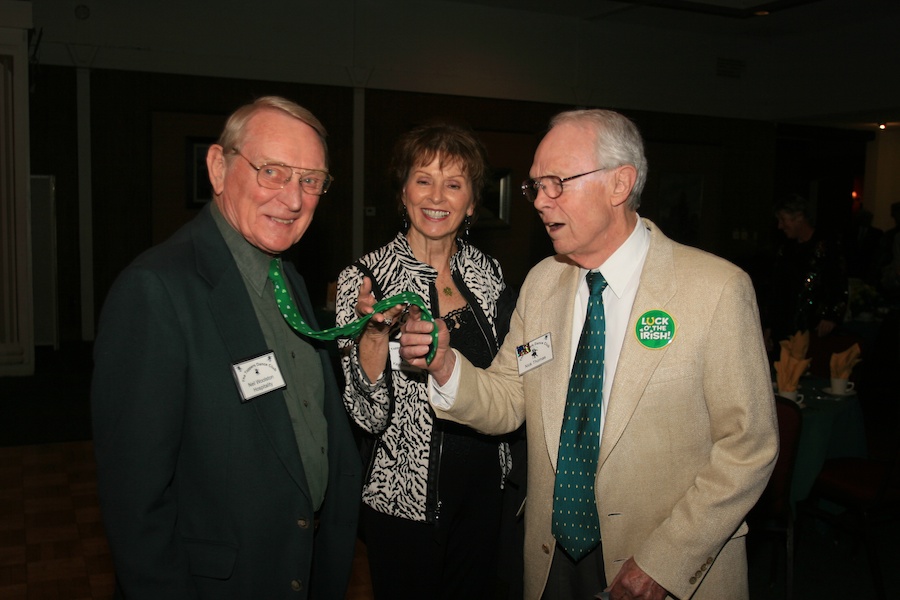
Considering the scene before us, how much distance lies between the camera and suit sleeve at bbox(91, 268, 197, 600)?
1.47m

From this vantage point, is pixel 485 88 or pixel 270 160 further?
pixel 485 88

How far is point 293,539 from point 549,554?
0.67 m

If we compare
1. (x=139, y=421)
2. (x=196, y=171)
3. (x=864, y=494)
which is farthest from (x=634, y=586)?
(x=196, y=171)

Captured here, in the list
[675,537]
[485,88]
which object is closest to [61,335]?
[485,88]

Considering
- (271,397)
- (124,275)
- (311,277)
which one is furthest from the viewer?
(311,277)

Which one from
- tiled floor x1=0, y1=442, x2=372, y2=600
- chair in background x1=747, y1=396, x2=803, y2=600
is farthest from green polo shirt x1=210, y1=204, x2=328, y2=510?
chair in background x1=747, y1=396, x2=803, y2=600

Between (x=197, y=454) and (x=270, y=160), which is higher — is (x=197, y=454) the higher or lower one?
the lower one

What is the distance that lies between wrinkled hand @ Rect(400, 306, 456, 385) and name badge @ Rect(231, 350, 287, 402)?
1.10 feet

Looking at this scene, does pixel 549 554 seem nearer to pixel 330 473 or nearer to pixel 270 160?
pixel 330 473

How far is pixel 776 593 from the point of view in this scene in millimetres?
3719

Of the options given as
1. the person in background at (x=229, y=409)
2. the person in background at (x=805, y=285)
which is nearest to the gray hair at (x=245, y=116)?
the person in background at (x=229, y=409)

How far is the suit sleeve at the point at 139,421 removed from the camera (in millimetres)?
1471

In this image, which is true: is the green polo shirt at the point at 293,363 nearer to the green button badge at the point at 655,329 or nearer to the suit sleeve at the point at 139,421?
the suit sleeve at the point at 139,421

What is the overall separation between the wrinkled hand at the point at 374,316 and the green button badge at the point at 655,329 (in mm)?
643
